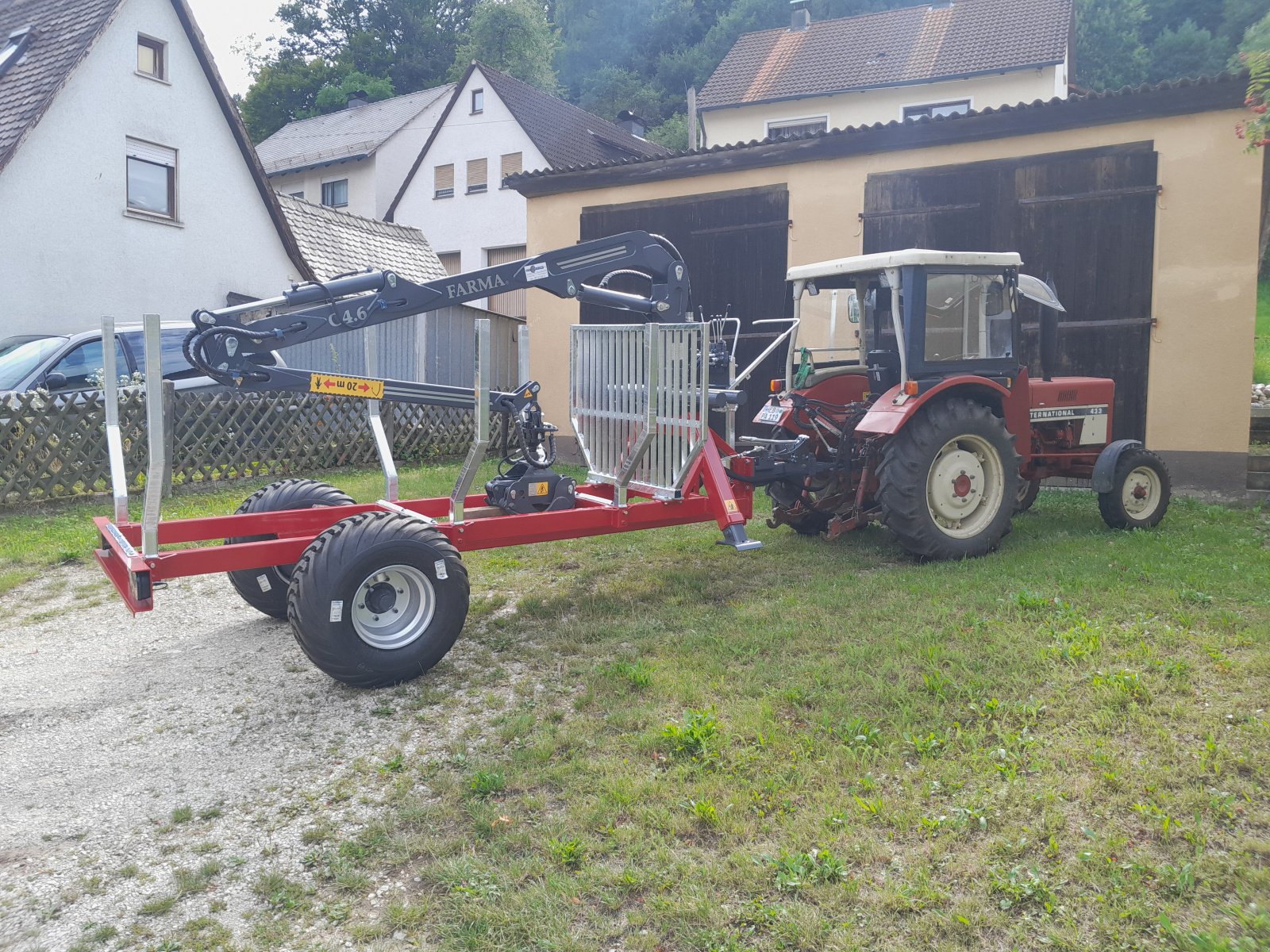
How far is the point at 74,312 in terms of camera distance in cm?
1530

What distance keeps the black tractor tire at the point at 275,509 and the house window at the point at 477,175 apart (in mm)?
25059

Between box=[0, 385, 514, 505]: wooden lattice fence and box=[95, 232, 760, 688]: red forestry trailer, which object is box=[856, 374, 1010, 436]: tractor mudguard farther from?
box=[0, 385, 514, 505]: wooden lattice fence

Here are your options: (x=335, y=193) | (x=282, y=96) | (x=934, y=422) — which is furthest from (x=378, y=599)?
(x=282, y=96)

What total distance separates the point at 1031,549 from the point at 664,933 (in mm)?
4730

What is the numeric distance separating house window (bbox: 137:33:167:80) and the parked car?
24.6 ft

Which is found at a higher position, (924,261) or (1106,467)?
(924,261)

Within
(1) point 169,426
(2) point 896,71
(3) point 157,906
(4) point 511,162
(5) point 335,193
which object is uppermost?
(2) point 896,71

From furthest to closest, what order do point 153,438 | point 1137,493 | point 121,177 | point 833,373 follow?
point 121,177, point 833,373, point 1137,493, point 153,438

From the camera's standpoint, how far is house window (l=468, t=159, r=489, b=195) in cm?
2986

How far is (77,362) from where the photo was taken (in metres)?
10.4

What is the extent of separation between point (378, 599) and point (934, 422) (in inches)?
146

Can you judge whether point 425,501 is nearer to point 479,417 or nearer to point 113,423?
point 479,417

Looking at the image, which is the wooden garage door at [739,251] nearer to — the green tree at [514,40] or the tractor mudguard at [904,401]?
the tractor mudguard at [904,401]

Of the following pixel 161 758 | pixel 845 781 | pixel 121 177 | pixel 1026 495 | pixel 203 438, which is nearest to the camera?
pixel 845 781
